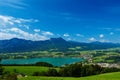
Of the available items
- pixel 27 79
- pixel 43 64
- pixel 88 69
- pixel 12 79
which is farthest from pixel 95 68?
pixel 12 79

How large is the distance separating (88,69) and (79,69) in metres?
3.67

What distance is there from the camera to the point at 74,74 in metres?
72.5

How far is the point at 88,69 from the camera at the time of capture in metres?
76.8

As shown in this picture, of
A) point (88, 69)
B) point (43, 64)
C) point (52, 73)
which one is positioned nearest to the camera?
point (52, 73)

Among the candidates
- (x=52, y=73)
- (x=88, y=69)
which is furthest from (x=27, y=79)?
(x=88, y=69)

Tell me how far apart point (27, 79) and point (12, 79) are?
5.76m

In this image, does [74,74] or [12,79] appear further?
[74,74]

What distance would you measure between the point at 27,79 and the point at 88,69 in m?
44.9

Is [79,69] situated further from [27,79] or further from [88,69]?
[27,79]

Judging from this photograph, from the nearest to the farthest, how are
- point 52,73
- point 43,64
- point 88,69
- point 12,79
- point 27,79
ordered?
point 12,79 → point 27,79 → point 52,73 → point 88,69 → point 43,64

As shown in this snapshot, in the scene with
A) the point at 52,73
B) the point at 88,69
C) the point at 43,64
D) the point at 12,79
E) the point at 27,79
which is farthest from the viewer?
the point at 43,64

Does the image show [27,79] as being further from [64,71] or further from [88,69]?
[88,69]

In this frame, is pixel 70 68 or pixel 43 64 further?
pixel 43 64

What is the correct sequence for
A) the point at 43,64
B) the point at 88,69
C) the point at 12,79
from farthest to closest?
1. the point at 43,64
2. the point at 88,69
3. the point at 12,79
